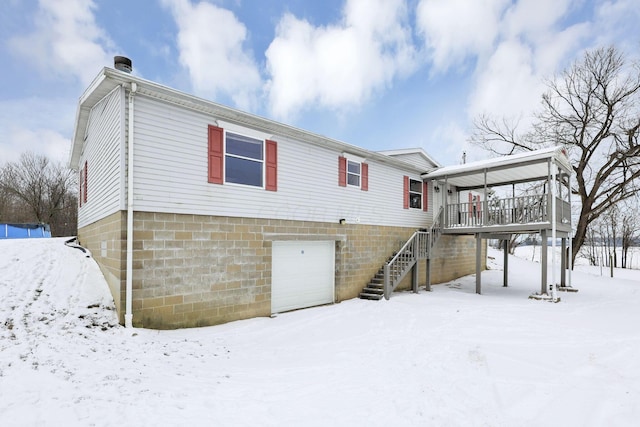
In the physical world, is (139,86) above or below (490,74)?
below

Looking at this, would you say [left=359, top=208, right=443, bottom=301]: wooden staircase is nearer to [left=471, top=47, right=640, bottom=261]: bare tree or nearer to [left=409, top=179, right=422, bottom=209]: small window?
[left=409, top=179, right=422, bottom=209]: small window

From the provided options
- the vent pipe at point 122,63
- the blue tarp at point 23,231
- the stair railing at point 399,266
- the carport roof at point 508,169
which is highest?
the vent pipe at point 122,63

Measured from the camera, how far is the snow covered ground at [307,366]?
11.8ft

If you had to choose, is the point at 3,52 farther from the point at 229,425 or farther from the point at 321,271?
the point at 229,425

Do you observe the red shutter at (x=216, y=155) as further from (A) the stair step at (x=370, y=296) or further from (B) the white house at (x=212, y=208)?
(A) the stair step at (x=370, y=296)

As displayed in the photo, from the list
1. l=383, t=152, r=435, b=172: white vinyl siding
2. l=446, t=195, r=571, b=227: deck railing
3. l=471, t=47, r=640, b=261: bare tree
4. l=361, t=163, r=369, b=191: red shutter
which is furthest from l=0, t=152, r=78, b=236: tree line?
l=471, t=47, r=640, b=261: bare tree

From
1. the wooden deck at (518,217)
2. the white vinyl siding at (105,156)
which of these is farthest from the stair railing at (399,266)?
the white vinyl siding at (105,156)

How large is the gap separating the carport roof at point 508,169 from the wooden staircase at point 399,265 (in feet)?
8.05

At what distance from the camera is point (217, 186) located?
7.57 meters

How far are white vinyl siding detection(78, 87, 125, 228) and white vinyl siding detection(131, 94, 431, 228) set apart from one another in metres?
0.42

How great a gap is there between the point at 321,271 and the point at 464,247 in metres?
10.3

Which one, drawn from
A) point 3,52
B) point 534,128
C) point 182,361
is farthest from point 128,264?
point 534,128

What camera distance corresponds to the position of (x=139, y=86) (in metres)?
6.38

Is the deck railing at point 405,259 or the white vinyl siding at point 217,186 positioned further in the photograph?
the deck railing at point 405,259
